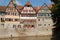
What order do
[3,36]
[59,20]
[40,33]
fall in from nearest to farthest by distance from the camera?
[59,20] → [3,36] → [40,33]

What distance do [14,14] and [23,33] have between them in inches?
370

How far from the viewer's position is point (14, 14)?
7069 cm

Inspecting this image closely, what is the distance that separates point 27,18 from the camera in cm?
7231

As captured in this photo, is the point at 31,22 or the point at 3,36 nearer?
the point at 3,36

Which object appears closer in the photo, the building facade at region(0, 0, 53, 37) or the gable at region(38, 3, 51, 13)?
the building facade at region(0, 0, 53, 37)

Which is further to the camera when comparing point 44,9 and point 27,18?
point 44,9

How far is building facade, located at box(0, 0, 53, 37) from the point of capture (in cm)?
6694

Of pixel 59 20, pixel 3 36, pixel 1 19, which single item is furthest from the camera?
pixel 1 19

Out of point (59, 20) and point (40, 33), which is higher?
point (59, 20)

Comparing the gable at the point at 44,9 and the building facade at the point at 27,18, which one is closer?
the building facade at the point at 27,18

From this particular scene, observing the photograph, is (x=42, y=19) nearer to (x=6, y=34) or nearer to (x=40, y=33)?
(x=40, y=33)

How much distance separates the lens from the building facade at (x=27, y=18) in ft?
220

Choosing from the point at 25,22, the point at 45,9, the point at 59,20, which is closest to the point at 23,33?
the point at 25,22

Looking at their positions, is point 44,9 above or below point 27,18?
above
